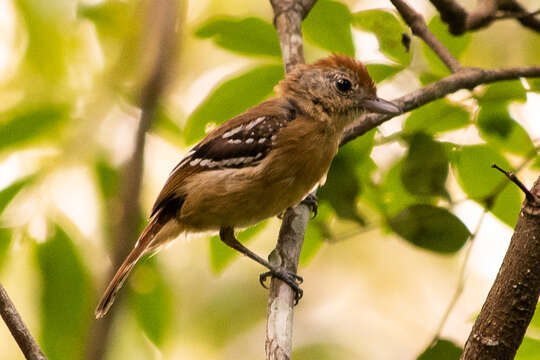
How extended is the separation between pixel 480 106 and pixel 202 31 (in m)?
1.46

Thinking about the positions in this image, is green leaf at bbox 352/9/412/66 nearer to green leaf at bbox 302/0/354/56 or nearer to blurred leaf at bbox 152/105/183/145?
green leaf at bbox 302/0/354/56

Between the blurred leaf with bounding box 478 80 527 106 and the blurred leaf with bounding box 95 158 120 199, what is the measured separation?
1.87m

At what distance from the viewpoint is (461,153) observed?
331cm

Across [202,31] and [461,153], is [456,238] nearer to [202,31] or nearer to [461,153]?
[461,153]

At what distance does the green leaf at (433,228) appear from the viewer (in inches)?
124

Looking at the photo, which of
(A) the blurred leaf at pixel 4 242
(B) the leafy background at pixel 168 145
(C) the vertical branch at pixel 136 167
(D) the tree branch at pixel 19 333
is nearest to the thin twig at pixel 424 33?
(B) the leafy background at pixel 168 145

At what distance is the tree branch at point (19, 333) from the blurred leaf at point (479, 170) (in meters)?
2.07

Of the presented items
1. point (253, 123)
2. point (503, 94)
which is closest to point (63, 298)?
point (253, 123)

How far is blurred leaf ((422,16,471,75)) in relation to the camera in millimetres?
3689

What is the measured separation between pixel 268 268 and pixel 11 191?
1285mm

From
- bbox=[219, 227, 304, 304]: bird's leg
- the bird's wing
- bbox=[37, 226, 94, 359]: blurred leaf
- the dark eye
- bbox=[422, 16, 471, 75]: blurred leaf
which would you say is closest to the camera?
bbox=[37, 226, 94, 359]: blurred leaf

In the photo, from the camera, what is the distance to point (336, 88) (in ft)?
13.8

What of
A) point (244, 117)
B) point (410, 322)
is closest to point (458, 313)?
point (410, 322)

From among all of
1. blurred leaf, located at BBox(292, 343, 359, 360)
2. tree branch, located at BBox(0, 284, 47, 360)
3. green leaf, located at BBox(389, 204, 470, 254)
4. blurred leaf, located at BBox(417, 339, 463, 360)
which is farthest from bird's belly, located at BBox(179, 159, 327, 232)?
blurred leaf, located at BBox(292, 343, 359, 360)
